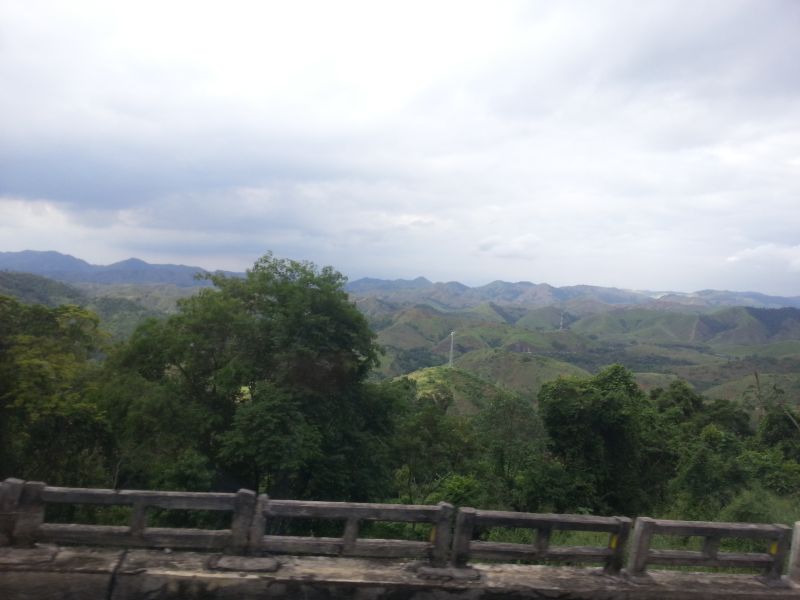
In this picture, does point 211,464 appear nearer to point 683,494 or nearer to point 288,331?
point 288,331

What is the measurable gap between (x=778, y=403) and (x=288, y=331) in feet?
119

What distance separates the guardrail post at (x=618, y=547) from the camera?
235 inches

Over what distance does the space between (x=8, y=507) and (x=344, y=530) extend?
3.69m

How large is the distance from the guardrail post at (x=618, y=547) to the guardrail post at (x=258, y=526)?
4.15m

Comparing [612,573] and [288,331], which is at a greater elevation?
[288,331]

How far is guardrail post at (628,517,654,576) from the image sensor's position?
5.88 metres

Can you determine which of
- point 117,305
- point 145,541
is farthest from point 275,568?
point 117,305

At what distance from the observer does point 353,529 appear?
575 centimetres

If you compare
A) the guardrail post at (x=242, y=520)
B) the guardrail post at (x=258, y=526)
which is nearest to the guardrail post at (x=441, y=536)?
the guardrail post at (x=258, y=526)

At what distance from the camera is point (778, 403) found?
35250mm

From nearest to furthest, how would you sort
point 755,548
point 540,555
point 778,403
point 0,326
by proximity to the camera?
point 540,555 → point 755,548 → point 0,326 → point 778,403

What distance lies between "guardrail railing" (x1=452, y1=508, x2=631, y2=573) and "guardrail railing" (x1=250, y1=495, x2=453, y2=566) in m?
0.19

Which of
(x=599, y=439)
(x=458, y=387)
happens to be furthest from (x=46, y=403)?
(x=458, y=387)

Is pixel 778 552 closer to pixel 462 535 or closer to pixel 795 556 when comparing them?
pixel 795 556
